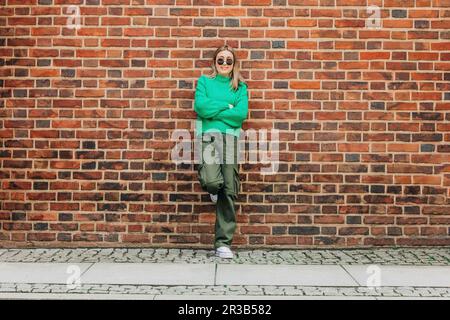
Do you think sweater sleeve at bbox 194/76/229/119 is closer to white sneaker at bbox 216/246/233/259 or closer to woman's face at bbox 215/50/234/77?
woman's face at bbox 215/50/234/77

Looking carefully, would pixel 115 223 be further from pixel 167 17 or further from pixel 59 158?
pixel 167 17

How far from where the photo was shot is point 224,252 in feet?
17.1

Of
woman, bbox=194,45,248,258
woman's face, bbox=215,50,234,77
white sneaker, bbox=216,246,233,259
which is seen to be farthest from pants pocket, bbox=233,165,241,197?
woman's face, bbox=215,50,234,77

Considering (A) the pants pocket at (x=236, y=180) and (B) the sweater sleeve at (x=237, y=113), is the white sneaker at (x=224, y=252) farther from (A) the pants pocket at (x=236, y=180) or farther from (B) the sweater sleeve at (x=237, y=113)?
(B) the sweater sleeve at (x=237, y=113)

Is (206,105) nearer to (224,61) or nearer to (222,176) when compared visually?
(224,61)

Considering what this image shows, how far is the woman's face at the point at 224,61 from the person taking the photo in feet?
17.3

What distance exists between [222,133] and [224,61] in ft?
2.24

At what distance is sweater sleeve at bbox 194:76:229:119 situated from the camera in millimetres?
5172

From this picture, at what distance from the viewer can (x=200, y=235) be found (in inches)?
223

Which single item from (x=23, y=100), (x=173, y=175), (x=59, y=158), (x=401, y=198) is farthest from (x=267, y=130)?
(x=23, y=100)

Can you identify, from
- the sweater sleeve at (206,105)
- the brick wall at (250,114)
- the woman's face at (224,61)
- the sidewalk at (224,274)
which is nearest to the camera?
the sidewalk at (224,274)

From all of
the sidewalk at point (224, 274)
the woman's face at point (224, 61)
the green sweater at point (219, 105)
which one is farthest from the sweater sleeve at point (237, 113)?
the sidewalk at point (224, 274)

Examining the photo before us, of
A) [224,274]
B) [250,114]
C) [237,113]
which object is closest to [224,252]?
[224,274]

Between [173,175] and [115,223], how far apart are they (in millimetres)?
759
